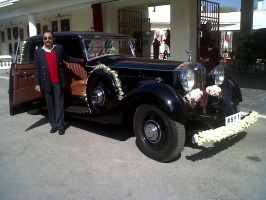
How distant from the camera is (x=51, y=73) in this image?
4.60m

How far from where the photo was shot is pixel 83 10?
13539 mm

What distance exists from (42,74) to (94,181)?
2213mm

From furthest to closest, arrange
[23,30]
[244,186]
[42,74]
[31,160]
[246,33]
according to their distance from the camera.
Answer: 1. [23,30]
2. [246,33]
3. [42,74]
4. [31,160]
5. [244,186]

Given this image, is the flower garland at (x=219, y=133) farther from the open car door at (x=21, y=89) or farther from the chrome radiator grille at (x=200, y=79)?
the open car door at (x=21, y=89)

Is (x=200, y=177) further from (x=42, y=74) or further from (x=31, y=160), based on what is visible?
(x=42, y=74)

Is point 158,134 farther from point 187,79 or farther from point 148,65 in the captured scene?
point 148,65

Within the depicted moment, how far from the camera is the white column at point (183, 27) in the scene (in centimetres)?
927

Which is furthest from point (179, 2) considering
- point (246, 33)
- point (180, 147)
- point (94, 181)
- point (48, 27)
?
point (48, 27)

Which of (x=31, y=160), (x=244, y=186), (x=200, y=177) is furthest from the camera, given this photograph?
(x=31, y=160)

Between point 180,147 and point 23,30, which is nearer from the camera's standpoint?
point 180,147

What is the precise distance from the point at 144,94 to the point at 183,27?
6.51m

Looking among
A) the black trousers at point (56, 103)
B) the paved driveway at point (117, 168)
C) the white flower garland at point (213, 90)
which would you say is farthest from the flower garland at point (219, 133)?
the black trousers at point (56, 103)

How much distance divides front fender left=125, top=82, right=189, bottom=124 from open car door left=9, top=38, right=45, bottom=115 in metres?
2.17

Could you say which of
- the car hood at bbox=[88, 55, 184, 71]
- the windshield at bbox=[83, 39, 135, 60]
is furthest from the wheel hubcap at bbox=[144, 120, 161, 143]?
the windshield at bbox=[83, 39, 135, 60]
